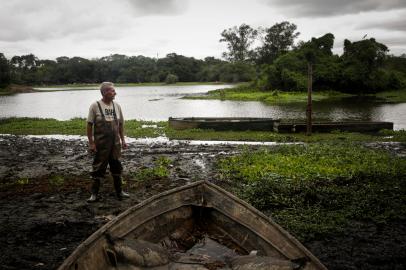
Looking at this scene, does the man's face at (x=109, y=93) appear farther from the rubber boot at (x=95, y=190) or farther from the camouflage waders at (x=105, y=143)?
the rubber boot at (x=95, y=190)

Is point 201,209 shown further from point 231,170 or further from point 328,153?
point 328,153

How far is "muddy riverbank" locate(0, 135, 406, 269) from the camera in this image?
20.1 ft

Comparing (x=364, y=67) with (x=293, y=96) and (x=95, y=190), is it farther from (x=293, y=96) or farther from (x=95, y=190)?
(x=95, y=190)

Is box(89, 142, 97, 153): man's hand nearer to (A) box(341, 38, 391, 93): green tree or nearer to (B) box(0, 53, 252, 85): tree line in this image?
(A) box(341, 38, 391, 93): green tree

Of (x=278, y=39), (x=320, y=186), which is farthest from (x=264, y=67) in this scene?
(x=320, y=186)

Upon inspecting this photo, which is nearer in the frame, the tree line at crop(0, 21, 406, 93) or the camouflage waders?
the camouflage waders

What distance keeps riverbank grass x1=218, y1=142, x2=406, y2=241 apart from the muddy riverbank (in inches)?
18.4

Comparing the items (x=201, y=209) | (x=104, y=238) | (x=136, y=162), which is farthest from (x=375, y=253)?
(x=136, y=162)

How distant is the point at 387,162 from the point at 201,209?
875 cm

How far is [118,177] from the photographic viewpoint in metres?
8.42

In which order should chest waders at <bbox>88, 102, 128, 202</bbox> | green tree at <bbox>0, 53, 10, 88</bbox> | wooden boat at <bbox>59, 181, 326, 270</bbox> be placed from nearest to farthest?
wooden boat at <bbox>59, 181, 326, 270</bbox>
chest waders at <bbox>88, 102, 128, 202</bbox>
green tree at <bbox>0, 53, 10, 88</bbox>

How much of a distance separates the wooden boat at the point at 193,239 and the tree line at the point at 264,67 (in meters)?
47.0

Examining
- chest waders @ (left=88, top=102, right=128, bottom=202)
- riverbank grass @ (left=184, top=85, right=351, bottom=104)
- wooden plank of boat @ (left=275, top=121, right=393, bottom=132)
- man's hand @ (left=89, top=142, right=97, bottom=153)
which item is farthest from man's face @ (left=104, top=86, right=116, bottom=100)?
riverbank grass @ (left=184, top=85, right=351, bottom=104)

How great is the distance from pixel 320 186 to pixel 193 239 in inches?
198
